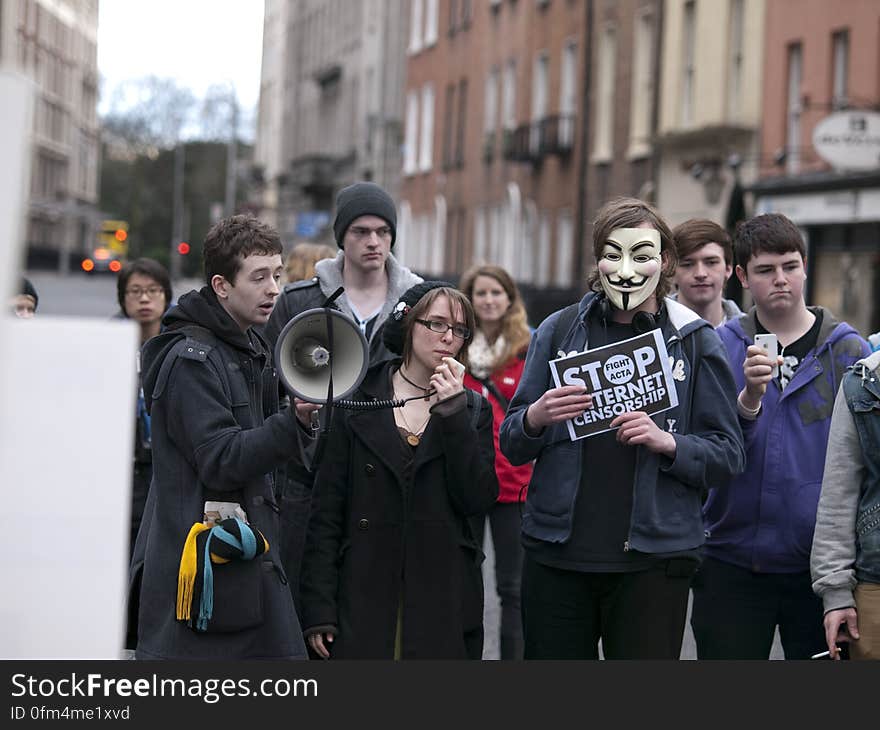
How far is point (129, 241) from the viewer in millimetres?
115375

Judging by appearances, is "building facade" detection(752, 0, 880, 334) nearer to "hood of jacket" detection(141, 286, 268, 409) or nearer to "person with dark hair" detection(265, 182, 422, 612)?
"person with dark hair" detection(265, 182, 422, 612)

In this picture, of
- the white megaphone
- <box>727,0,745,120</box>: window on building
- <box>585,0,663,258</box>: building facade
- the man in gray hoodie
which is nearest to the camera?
the white megaphone

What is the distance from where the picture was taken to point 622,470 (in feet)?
16.6

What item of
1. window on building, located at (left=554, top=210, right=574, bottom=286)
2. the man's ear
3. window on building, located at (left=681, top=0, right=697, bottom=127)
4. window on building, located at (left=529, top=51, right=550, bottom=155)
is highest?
window on building, located at (left=529, top=51, right=550, bottom=155)

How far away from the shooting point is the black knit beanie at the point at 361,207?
6625mm

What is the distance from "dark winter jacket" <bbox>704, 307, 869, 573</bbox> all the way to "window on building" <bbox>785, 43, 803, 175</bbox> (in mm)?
22471

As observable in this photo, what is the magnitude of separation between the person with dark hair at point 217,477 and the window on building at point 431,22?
49653mm

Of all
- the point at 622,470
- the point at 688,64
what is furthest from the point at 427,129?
the point at 622,470

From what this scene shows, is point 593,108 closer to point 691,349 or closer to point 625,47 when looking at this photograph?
point 625,47

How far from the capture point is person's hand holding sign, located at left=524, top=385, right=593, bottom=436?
16.4ft

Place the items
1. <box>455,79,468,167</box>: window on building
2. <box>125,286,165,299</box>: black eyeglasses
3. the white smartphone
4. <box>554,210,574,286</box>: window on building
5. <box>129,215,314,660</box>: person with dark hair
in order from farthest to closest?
<box>455,79,468,167</box>: window on building < <box>554,210,574,286</box>: window on building < <box>125,286,165,299</box>: black eyeglasses < the white smartphone < <box>129,215,314,660</box>: person with dark hair

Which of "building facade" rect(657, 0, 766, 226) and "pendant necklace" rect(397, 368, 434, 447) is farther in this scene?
"building facade" rect(657, 0, 766, 226)

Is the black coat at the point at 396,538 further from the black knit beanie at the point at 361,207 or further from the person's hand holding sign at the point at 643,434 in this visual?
the black knit beanie at the point at 361,207

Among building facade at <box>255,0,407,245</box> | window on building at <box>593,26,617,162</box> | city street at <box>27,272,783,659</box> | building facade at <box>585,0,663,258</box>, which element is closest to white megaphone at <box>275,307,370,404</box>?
city street at <box>27,272,783,659</box>
